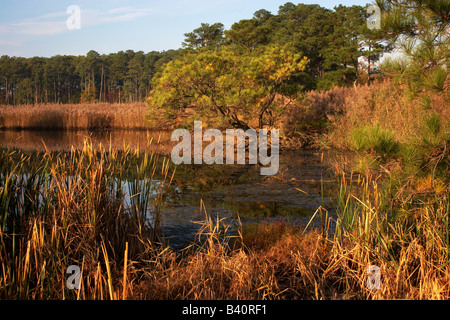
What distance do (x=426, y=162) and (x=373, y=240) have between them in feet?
2.95

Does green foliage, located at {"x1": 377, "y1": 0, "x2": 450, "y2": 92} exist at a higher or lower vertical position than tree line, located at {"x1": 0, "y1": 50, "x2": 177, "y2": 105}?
lower

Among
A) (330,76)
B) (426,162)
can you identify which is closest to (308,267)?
(426,162)

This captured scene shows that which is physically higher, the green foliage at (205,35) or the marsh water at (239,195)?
the green foliage at (205,35)

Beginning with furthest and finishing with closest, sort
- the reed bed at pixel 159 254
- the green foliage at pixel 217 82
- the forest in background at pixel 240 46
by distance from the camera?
the forest in background at pixel 240 46, the green foliage at pixel 217 82, the reed bed at pixel 159 254

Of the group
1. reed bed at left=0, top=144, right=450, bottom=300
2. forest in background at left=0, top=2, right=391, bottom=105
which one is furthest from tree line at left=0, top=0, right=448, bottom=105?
reed bed at left=0, top=144, right=450, bottom=300

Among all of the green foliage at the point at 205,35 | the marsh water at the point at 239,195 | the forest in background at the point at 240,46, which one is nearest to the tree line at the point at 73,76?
the forest in background at the point at 240,46

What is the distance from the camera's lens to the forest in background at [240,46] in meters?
29.7

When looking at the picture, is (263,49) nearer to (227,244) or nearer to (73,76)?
(227,244)

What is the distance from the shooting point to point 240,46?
29406 mm

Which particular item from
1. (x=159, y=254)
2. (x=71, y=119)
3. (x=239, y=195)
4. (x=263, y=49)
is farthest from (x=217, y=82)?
(x=71, y=119)

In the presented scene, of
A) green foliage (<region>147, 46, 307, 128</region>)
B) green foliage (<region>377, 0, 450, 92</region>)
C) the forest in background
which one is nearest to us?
green foliage (<region>377, 0, 450, 92</region>)

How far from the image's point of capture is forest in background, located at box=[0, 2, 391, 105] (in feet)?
97.5

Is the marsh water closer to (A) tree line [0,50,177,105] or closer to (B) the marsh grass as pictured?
(B) the marsh grass

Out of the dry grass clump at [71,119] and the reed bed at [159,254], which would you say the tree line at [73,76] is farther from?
the reed bed at [159,254]
